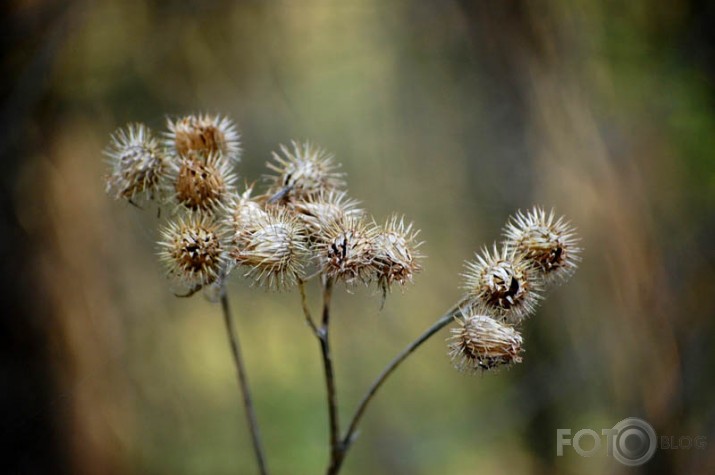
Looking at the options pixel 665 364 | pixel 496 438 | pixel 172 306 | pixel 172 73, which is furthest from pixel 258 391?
pixel 665 364

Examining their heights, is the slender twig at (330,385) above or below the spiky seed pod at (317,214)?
below

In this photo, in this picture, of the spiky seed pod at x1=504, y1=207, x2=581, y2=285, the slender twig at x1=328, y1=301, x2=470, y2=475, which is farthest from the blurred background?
the slender twig at x1=328, y1=301, x2=470, y2=475

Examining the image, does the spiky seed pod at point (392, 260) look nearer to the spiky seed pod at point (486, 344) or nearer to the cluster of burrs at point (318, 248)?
the cluster of burrs at point (318, 248)

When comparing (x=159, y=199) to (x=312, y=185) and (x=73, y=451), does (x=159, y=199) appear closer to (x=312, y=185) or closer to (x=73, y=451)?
(x=312, y=185)

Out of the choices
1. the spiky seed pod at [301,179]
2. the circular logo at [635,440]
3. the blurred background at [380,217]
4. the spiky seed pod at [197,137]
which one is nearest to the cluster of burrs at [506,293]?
the spiky seed pod at [301,179]

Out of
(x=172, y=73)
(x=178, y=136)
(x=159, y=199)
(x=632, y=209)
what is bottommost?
(x=159, y=199)

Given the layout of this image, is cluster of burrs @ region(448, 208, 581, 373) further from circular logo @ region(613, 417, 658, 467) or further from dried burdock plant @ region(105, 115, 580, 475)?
circular logo @ region(613, 417, 658, 467)

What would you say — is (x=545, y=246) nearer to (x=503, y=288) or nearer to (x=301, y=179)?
(x=503, y=288)
